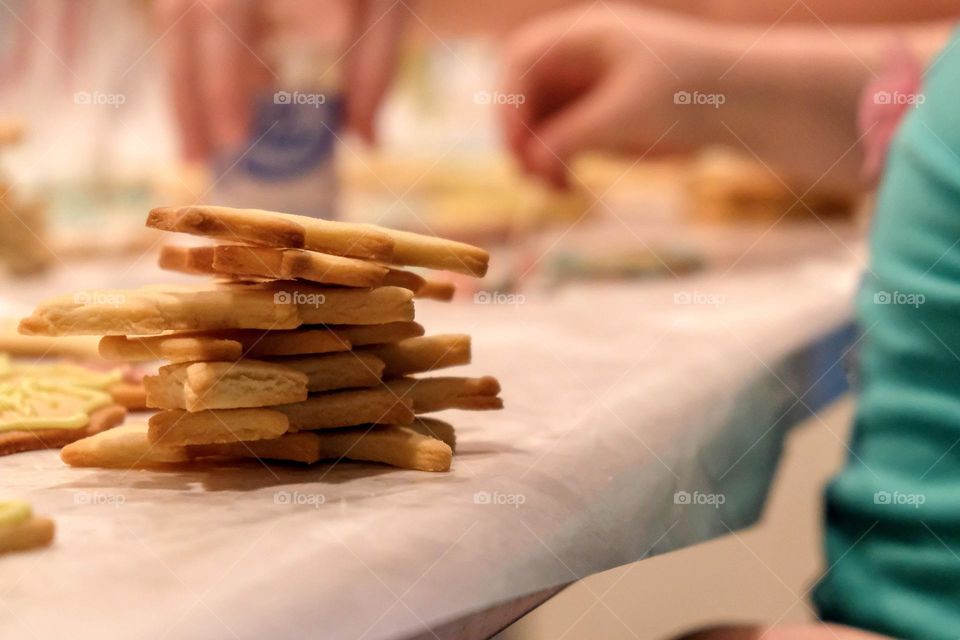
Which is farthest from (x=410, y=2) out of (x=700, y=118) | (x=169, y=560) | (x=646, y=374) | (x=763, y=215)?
(x=169, y=560)

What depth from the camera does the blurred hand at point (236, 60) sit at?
55.9 inches

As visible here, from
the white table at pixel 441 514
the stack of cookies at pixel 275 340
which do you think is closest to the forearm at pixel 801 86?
the white table at pixel 441 514

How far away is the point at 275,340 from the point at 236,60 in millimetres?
1014

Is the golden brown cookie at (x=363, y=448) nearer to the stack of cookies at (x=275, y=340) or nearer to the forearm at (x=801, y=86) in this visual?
the stack of cookies at (x=275, y=340)

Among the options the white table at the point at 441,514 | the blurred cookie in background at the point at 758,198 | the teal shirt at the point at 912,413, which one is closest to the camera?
the white table at the point at 441,514

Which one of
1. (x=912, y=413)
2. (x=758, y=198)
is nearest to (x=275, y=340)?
(x=912, y=413)

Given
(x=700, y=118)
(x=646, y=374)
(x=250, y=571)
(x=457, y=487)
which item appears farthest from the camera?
(x=700, y=118)

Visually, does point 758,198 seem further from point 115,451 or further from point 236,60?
point 115,451

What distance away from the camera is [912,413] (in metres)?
0.77

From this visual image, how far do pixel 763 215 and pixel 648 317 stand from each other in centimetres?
100

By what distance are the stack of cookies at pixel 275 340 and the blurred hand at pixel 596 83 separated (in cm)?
101

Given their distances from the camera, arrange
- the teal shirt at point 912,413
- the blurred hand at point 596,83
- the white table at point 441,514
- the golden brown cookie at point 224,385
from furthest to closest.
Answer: the blurred hand at point 596,83 → the teal shirt at point 912,413 → the golden brown cookie at point 224,385 → the white table at point 441,514

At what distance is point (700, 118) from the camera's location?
1.66 m

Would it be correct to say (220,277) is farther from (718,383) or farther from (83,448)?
(718,383)
